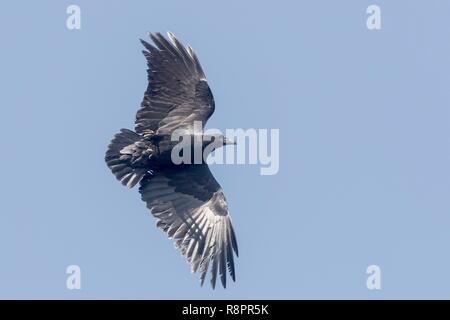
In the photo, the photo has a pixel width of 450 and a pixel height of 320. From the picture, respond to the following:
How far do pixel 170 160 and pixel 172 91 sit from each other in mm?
1059

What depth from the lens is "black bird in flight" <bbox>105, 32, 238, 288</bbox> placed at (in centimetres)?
2112

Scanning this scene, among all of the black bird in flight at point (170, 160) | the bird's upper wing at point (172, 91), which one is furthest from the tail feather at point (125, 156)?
the bird's upper wing at point (172, 91)

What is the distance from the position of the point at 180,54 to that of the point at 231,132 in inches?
59.3

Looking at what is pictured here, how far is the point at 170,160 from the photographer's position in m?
21.3

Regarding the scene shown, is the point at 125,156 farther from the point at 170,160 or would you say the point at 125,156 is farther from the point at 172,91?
the point at 172,91

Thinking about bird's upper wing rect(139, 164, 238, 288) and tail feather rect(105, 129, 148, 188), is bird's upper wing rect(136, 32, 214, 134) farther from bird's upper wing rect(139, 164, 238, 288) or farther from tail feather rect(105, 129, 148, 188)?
bird's upper wing rect(139, 164, 238, 288)

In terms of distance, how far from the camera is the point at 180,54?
2134cm

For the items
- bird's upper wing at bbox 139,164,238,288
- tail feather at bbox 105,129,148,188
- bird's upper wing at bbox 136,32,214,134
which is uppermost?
bird's upper wing at bbox 136,32,214,134

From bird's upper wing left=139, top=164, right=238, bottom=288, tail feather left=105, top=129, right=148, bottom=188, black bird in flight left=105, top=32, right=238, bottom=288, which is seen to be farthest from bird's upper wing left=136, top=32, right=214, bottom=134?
bird's upper wing left=139, top=164, right=238, bottom=288

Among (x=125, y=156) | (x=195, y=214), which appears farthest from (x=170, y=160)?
(x=195, y=214)

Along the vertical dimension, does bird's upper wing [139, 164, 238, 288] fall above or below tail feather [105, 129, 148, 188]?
below
